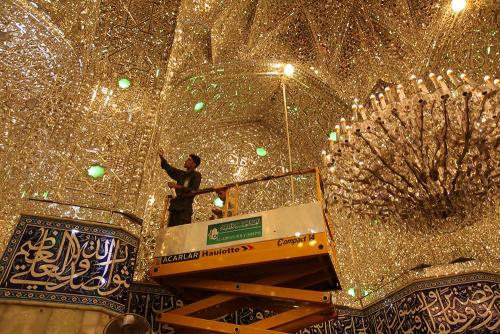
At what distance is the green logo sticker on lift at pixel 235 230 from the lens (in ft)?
11.8

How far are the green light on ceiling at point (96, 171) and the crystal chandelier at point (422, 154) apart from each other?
7.80 feet

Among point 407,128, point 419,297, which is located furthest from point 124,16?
point 419,297

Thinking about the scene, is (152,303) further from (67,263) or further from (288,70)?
(288,70)

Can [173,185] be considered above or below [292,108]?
below

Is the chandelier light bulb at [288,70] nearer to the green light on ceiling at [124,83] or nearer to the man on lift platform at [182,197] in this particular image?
the green light on ceiling at [124,83]

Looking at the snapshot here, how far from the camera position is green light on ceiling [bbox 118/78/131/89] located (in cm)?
514

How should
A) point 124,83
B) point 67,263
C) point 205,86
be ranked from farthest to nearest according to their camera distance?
point 205,86 → point 124,83 → point 67,263

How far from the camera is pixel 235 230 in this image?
367 cm

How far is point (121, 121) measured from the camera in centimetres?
487

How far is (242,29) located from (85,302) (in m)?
4.27

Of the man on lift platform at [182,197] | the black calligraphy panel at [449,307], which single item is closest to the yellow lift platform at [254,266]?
the man on lift platform at [182,197]

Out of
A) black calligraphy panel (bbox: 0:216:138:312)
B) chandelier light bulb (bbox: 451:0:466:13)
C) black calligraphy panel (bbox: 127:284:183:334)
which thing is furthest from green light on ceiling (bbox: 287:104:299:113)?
black calligraphy panel (bbox: 0:216:138:312)

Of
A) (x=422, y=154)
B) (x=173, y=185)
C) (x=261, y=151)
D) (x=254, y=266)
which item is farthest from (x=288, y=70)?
(x=254, y=266)

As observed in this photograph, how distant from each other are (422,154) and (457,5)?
8.06 feet
